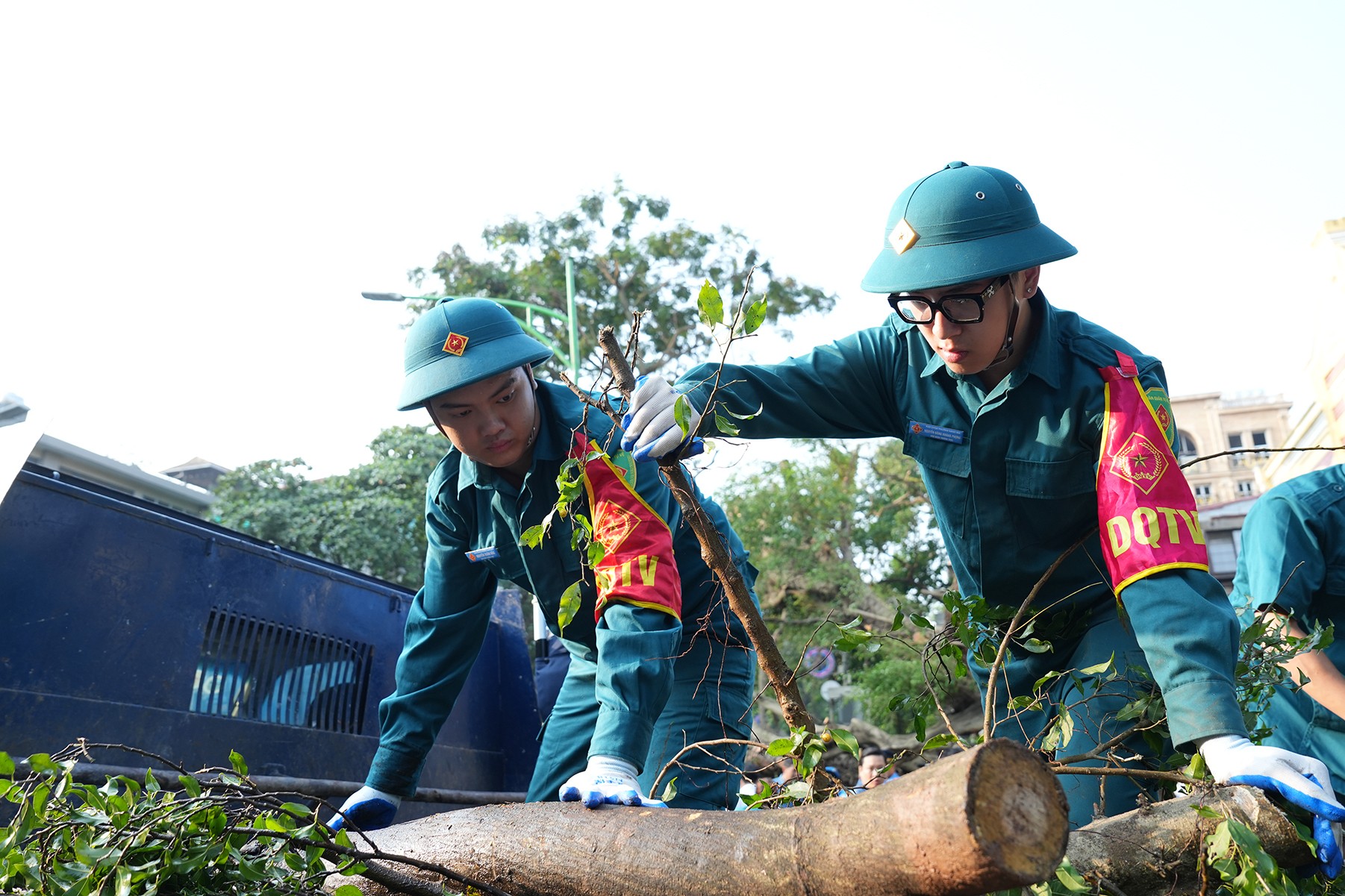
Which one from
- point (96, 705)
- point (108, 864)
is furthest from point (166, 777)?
point (108, 864)

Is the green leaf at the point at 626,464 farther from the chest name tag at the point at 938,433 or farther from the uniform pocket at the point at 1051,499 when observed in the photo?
the uniform pocket at the point at 1051,499

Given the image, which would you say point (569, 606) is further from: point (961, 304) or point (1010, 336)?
point (1010, 336)

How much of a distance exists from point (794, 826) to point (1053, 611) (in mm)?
1531

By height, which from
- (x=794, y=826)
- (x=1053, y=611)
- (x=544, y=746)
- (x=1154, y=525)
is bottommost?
(x=544, y=746)

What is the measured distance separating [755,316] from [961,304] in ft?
2.33

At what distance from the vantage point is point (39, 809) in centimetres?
195

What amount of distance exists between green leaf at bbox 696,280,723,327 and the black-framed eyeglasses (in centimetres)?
62

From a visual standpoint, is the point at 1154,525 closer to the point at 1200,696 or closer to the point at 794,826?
the point at 1200,696

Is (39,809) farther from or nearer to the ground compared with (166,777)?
farther from the ground

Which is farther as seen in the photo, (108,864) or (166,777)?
(166,777)

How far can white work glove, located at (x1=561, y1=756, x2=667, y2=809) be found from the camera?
2.17 meters

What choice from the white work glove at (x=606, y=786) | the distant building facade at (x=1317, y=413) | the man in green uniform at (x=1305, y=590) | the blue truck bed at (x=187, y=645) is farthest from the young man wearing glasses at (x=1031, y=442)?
the distant building facade at (x=1317, y=413)

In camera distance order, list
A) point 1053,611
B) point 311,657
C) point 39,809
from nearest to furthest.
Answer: point 39,809 < point 1053,611 < point 311,657

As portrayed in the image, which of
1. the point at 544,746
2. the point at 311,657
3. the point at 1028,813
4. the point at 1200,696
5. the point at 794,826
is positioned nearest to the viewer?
the point at 1028,813
